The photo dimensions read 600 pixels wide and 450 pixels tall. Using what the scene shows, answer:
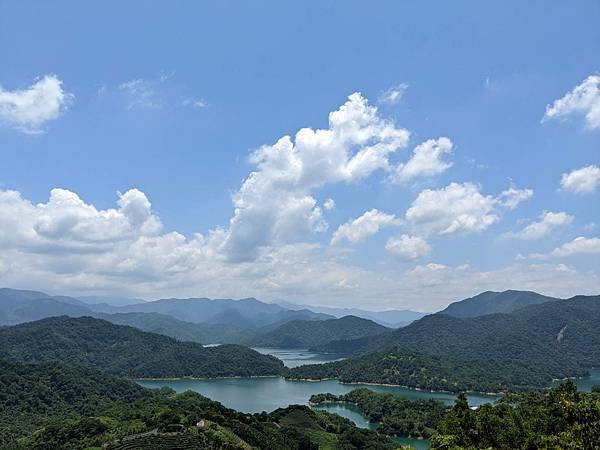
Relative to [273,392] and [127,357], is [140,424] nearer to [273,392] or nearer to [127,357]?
[273,392]

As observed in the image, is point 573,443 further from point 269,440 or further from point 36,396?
point 36,396

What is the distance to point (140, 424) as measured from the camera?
63.2m

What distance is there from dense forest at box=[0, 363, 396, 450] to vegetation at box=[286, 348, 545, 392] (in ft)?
231

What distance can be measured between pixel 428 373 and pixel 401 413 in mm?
61492

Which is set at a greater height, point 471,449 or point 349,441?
point 471,449

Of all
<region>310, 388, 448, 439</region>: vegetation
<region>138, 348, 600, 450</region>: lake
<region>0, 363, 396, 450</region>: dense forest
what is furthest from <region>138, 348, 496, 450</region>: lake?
<region>0, 363, 396, 450</region>: dense forest

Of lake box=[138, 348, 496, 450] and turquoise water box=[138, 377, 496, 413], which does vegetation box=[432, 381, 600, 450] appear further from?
turquoise water box=[138, 377, 496, 413]

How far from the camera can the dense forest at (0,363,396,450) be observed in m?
56.5

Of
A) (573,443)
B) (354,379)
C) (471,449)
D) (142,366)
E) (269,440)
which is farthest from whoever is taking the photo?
(142,366)

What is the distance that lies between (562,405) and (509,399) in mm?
43948

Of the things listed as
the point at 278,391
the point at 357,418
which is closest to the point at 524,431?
the point at 357,418

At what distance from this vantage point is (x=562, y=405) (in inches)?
1711

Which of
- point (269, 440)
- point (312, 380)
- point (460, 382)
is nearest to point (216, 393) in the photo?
point (312, 380)

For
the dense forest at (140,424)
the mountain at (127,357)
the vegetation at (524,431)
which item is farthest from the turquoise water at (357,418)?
the mountain at (127,357)
